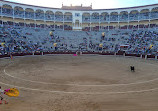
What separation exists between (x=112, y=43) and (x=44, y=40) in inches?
933

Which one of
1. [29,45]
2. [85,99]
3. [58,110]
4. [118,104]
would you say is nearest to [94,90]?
[85,99]

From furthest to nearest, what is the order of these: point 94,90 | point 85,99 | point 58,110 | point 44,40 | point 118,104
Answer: point 44,40 < point 94,90 < point 85,99 < point 118,104 < point 58,110

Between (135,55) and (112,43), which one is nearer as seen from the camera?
(135,55)

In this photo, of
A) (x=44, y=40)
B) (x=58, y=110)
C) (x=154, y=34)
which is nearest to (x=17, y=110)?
(x=58, y=110)

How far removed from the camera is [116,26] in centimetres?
5388

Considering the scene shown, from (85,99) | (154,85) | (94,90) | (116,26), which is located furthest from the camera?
(116,26)

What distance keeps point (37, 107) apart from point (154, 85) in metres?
10.4

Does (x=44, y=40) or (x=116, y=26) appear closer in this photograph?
(x=44, y=40)

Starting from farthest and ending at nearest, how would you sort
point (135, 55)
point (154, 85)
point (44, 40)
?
1. point (44, 40)
2. point (135, 55)
3. point (154, 85)

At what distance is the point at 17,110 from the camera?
7332 mm

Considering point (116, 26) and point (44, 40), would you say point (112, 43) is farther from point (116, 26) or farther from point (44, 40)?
point (44, 40)

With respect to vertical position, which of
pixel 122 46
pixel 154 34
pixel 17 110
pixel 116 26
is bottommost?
pixel 17 110

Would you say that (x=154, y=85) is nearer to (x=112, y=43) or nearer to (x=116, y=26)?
(x=112, y=43)

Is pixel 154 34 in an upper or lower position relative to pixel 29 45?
upper
